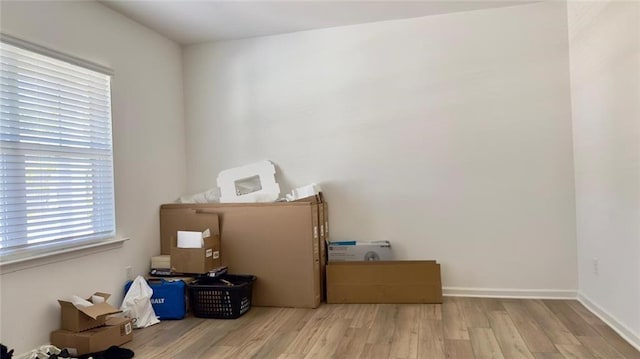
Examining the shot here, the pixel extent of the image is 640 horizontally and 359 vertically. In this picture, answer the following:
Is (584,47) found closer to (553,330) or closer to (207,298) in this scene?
(553,330)

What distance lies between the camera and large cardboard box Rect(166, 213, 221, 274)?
12.7 feet

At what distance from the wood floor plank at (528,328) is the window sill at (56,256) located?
10.4 ft

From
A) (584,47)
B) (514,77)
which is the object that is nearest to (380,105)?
(514,77)

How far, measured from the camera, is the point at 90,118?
3.51 metres

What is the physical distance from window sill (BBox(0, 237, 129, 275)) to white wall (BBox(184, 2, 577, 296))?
1481 millimetres

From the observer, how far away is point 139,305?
361 cm

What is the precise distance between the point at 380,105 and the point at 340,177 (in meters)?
0.79

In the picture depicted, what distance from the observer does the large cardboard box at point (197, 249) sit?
386 centimetres

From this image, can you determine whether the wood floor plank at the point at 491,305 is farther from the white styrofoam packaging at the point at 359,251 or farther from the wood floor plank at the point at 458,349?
the white styrofoam packaging at the point at 359,251

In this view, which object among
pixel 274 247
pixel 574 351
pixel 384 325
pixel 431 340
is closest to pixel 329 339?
pixel 384 325

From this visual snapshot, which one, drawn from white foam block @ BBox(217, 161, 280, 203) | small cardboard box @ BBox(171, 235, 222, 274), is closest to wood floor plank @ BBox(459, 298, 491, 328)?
white foam block @ BBox(217, 161, 280, 203)

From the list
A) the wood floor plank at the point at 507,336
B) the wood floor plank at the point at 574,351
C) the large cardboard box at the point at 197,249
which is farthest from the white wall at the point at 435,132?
the wood floor plank at the point at 574,351

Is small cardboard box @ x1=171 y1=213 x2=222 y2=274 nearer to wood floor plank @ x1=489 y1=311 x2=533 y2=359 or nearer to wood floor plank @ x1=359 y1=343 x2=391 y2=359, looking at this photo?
wood floor plank @ x1=359 y1=343 x2=391 y2=359

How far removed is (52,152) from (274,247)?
74.4 inches
